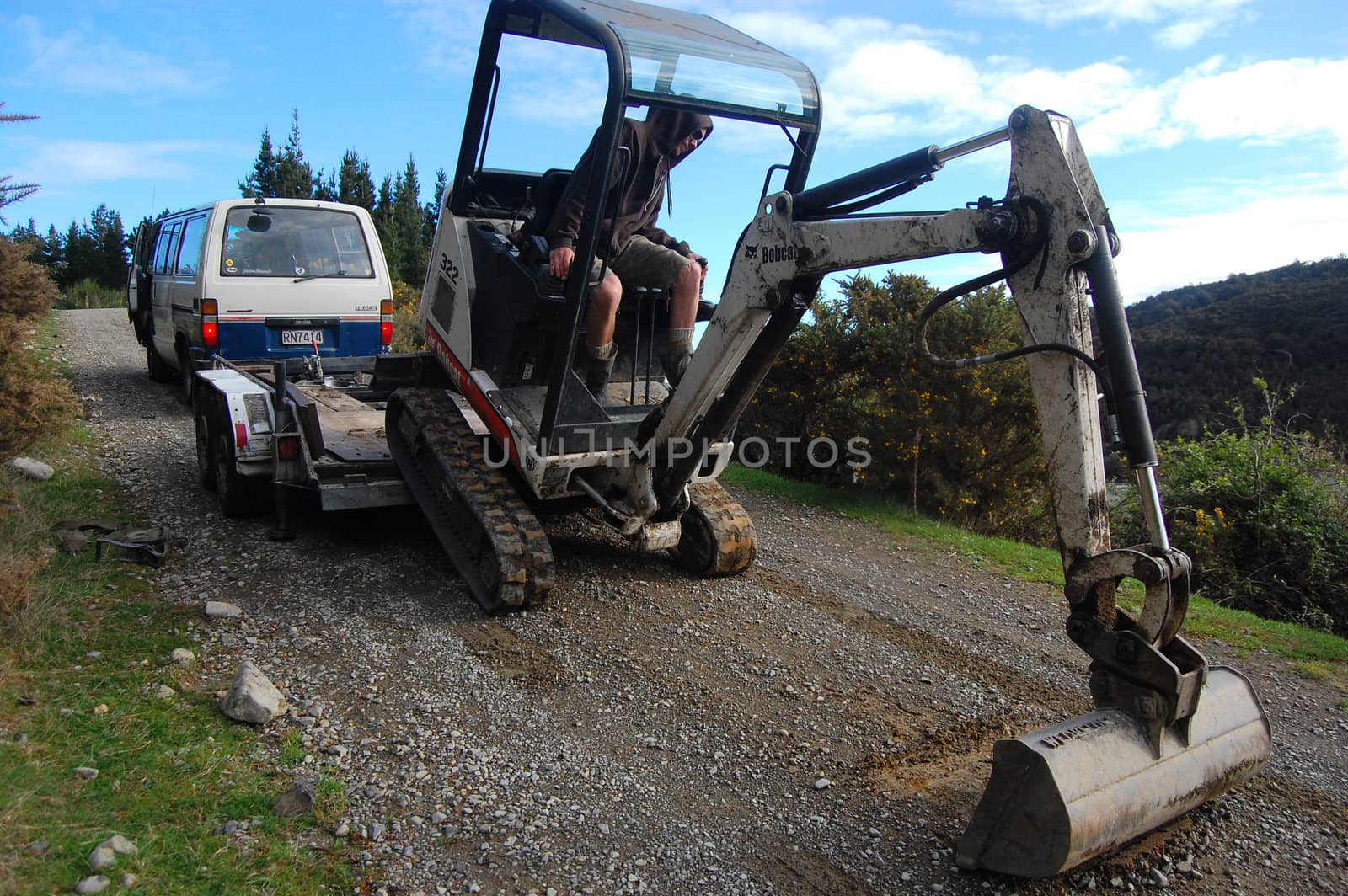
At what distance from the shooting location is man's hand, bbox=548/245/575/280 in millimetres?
4793

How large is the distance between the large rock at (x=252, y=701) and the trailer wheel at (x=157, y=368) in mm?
8579

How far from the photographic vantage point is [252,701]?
3840 mm

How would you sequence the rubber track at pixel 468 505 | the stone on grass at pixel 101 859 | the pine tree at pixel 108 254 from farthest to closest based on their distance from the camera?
the pine tree at pixel 108 254, the rubber track at pixel 468 505, the stone on grass at pixel 101 859

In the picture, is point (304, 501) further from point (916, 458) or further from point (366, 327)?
point (916, 458)

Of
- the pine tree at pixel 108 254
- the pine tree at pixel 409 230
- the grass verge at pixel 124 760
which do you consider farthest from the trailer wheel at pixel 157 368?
the pine tree at pixel 108 254

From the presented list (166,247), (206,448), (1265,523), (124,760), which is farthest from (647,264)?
(166,247)

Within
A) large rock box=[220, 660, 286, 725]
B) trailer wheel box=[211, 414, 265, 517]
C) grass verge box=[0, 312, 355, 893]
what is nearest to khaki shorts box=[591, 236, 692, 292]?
large rock box=[220, 660, 286, 725]

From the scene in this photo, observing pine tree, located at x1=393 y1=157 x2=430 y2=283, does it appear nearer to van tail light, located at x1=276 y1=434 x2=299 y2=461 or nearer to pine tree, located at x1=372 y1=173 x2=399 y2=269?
pine tree, located at x1=372 y1=173 x2=399 y2=269

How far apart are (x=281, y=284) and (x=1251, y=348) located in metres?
25.5

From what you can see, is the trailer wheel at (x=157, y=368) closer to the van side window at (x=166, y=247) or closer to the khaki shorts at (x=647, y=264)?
the van side window at (x=166, y=247)

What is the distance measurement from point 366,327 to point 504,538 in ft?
15.5

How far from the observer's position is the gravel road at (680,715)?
320 centimetres

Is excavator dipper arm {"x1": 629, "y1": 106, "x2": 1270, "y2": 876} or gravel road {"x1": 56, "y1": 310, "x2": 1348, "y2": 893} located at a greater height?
excavator dipper arm {"x1": 629, "y1": 106, "x2": 1270, "y2": 876}

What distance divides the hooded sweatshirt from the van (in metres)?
4.45
